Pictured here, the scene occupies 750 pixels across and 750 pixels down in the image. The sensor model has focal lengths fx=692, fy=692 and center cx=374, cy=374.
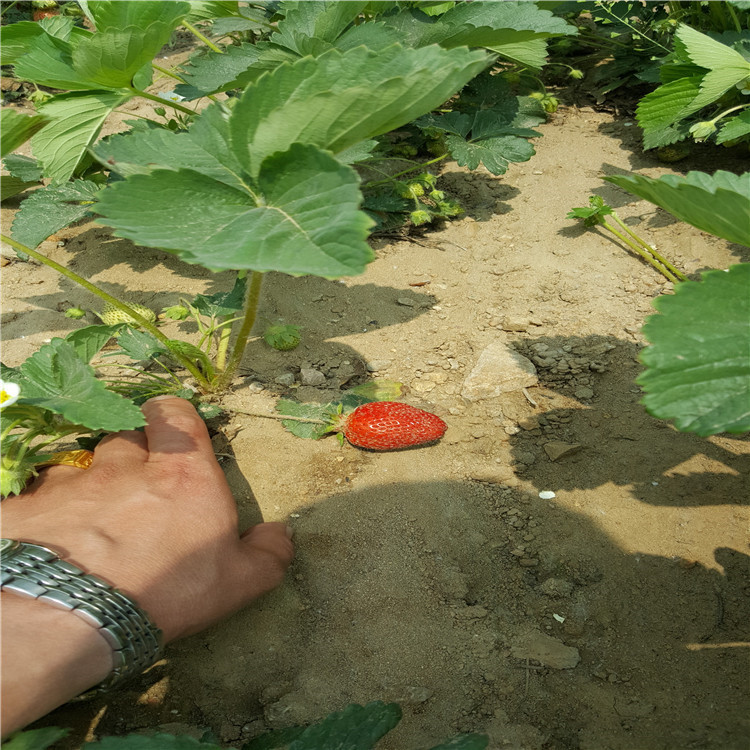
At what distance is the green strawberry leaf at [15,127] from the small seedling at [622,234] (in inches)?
60.6

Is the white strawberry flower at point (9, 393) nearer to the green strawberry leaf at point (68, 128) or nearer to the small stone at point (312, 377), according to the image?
the green strawberry leaf at point (68, 128)

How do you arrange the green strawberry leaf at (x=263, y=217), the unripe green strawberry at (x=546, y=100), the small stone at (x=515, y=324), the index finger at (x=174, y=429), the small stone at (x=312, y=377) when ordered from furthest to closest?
the unripe green strawberry at (x=546, y=100)
the small stone at (x=515, y=324)
the small stone at (x=312, y=377)
the index finger at (x=174, y=429)
the green strawberry leaf at (x=263, y=217)

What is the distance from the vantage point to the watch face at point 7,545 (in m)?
1.25

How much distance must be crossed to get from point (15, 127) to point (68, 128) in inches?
9.2

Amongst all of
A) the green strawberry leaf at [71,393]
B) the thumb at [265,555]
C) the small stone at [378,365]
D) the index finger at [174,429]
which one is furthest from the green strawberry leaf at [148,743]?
the small stone at [378,365]

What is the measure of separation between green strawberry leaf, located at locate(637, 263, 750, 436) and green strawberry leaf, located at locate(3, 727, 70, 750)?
3.51ft

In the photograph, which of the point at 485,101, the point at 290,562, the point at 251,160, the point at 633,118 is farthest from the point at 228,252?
the point at 633,118

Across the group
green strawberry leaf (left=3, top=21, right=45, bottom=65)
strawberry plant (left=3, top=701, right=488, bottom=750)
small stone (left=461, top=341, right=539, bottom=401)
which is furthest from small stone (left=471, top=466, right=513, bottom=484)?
green strawberry leaf (left=3, top=21, right=45, bottom=65)

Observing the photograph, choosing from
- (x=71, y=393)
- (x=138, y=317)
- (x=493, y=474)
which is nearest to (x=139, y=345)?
(x=138, y=317)

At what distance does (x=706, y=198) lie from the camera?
1.12 meters

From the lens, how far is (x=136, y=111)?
3.07m

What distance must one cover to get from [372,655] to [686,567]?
0.68m

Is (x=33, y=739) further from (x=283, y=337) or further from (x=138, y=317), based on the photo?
(x=283, y=337)

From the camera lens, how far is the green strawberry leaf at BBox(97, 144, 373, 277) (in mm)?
986
